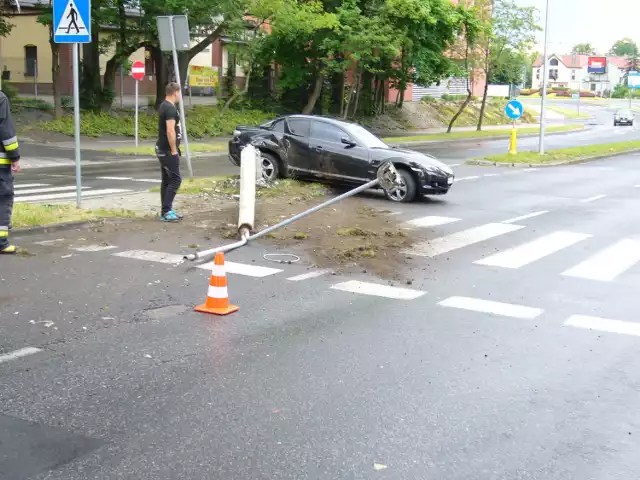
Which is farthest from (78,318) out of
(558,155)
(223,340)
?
(558,155)

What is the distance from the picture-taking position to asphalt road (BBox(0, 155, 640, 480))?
169 inches

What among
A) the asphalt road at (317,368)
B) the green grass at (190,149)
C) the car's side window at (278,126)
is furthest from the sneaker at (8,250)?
the green grass at (190,149)

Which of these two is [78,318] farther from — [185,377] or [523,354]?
[523,354]

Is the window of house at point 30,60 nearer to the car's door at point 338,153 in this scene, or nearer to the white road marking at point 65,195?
the white road marking at point 65,195

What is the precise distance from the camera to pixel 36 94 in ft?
137

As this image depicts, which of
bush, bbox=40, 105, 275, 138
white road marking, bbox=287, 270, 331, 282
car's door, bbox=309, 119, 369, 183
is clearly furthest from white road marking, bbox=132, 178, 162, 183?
bush, bbox=40, 105, 275, 138

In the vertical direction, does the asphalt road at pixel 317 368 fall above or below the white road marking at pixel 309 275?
below

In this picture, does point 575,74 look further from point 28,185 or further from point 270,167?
point 28,185

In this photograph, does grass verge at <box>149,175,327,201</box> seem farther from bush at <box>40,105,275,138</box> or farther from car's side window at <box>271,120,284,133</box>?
bush at <box>40,105,275,138</box>

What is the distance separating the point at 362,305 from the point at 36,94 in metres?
38.3

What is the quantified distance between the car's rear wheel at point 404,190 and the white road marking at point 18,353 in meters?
10.4

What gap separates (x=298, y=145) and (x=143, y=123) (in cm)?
1980

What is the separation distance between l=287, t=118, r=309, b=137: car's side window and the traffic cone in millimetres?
9871

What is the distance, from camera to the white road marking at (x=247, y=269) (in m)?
8.92
